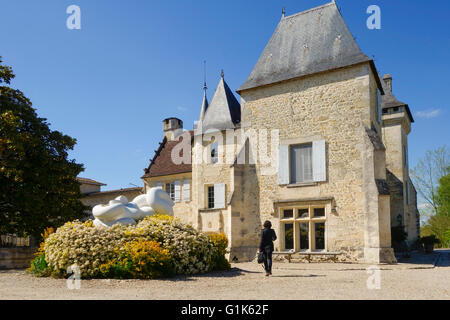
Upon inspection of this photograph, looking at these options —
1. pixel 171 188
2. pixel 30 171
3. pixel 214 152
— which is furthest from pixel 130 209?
pixel 171 188

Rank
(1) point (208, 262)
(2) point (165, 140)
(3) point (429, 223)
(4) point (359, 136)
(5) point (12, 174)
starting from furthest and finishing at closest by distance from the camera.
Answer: (3) point (429, 223), (2) point (165, 140), (4) point (359, 136), (5) point (12, 174), (1) point (208, 262)

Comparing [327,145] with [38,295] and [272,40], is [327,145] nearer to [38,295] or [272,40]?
[272,40]

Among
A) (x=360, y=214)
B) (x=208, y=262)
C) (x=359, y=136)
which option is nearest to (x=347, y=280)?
(x=208, y=262)

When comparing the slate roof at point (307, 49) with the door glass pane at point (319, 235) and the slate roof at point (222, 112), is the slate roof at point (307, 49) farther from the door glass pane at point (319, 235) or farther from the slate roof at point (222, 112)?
the door glass pane at point (319, 235)

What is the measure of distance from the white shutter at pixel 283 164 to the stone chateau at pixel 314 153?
39 mm

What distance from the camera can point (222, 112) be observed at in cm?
2031

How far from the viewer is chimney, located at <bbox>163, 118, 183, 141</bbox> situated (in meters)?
28.4

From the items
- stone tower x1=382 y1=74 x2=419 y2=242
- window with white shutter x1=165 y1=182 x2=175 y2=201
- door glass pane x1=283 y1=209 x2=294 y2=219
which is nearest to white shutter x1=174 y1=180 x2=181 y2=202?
window with white shutter x1=165 y1=182 x2=175 y2=201

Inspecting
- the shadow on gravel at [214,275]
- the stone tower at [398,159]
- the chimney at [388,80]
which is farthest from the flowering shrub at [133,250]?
the chimney at [388,80]

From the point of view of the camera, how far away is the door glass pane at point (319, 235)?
14.4m

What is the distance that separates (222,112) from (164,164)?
6920mm

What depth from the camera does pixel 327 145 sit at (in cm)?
1461

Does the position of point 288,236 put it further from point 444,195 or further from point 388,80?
point 444,195

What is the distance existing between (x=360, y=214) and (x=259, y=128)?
17.0 ft
